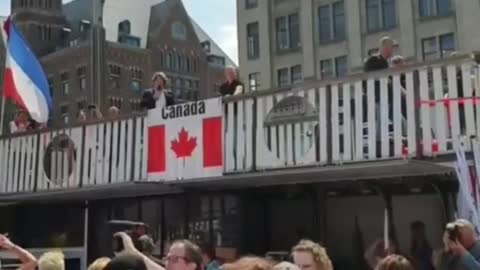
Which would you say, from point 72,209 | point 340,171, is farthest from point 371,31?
point 340,171

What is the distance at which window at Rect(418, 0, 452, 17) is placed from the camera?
138 ft

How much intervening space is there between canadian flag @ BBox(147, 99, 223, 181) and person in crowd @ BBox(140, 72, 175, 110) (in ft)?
0.57

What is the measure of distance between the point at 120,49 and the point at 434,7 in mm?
46475

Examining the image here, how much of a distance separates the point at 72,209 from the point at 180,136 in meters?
4.67

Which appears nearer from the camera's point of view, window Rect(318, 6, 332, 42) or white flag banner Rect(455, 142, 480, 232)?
white flag banner Rect(455, 142, 480, 232)

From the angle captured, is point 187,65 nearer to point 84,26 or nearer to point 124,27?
point 124,27

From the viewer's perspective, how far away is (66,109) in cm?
7950

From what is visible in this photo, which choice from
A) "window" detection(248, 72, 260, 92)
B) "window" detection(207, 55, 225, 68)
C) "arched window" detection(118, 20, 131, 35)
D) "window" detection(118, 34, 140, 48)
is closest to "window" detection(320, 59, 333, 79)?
"window" detection(248, 72, 260, 92)

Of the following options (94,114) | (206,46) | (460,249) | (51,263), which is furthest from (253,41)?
(51,263)

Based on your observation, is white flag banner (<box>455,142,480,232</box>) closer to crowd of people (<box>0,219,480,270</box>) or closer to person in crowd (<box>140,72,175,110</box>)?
crowd of people (<box>0,219,480,270</box>)

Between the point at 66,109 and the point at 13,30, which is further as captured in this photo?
the point at 66,109

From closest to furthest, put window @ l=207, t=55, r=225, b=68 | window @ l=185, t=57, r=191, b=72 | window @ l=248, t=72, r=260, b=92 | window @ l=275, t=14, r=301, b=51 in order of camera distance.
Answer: window @ l=275, t=14, r=301, b=51 → window @ l=248, t=72, r=260, b=92 → window @ l=185, t=57, r=191, b=72 → window @ l=207, t=55, r=225, b=68

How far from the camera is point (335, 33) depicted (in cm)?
4750

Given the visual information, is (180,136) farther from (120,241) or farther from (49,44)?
(49,44)
